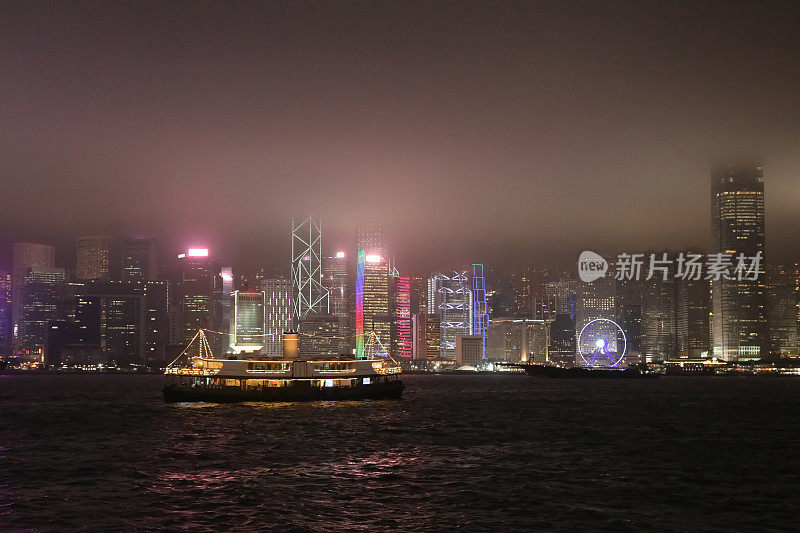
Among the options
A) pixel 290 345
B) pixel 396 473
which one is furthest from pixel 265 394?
pixel 396 473

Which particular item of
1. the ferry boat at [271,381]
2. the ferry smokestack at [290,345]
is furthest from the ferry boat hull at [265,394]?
the ferry smokestack at [290,345]

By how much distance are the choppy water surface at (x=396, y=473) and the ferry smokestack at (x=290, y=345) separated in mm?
25766

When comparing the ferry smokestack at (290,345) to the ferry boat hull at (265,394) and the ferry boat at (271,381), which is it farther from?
A: the ferry boat hull at (265,394)

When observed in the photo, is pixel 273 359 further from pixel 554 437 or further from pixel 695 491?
pixel 695 491

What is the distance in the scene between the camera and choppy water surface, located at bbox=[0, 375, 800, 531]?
113ft

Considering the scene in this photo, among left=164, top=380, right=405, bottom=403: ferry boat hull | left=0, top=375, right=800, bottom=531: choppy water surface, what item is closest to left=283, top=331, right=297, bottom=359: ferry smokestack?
left=164, top=380, right=405, bottom=403: ferry boat hull

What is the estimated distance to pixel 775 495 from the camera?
133 feet

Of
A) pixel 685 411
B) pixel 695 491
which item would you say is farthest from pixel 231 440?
pixel 685 411

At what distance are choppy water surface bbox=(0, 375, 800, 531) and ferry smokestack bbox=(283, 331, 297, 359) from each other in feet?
84.5

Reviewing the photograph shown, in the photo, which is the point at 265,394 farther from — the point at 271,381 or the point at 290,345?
the point at 290,345

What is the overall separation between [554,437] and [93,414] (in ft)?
192

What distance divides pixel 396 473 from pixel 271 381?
65.8m

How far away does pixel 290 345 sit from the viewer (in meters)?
116

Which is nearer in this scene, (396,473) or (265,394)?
(396,473)
